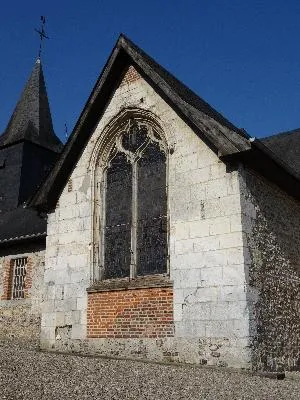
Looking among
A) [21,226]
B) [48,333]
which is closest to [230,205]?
[48,333]

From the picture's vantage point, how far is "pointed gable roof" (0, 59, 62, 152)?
66.3 feet

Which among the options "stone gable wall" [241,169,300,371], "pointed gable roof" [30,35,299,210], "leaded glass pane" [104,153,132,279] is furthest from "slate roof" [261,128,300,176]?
"leaded glass pane" [104,153,132,279]

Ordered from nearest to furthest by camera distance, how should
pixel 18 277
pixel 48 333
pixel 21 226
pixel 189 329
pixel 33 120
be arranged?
pixel 189 329 < pixel 48 333 < pixel 18 277 < pixel 21 226 < pixel 33 120

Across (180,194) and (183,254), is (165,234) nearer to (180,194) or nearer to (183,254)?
(183,254)

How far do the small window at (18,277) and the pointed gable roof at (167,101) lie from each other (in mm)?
3973

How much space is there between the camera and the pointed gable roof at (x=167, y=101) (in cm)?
759

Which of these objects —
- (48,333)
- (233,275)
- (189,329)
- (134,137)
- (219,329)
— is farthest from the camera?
(134,137)

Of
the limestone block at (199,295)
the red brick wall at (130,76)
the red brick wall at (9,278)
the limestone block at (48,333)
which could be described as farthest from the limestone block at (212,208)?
the red brick wall at (9,278)

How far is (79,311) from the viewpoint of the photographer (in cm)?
857

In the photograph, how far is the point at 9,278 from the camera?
13.3m

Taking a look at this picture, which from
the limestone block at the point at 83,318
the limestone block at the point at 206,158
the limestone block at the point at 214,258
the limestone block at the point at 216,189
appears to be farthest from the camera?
the limestone block at the point at 83,318

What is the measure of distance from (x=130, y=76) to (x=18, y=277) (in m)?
7.05

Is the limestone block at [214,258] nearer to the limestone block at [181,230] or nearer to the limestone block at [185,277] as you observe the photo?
the limestone block at [185,277]

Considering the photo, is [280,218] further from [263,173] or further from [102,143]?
[102,143]
